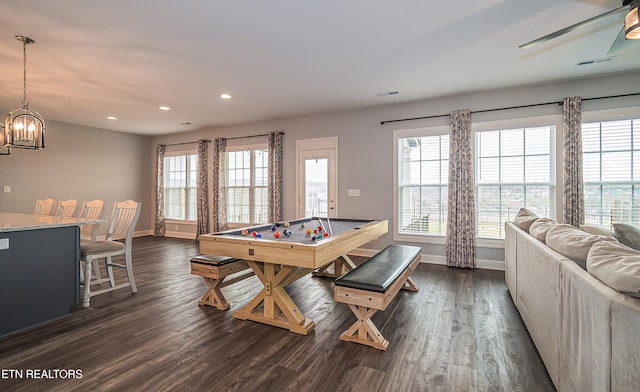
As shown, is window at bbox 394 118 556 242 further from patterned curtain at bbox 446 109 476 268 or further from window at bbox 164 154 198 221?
window at bbox 164 154 198 221

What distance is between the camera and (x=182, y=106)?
5.53 m

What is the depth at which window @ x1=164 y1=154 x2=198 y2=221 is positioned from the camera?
7.81m

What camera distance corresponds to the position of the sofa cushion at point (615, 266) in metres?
1.13

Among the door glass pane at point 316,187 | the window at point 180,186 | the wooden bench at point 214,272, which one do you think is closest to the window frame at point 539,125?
the door glass pane at point 316,187

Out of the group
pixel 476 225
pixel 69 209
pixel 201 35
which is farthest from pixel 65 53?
pixel 476 225

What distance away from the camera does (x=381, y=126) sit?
5500 millimetres

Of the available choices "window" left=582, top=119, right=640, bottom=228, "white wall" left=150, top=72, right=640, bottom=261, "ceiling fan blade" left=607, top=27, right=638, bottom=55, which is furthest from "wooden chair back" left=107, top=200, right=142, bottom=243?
"window" left=582, top=119, right=640, bottom=228

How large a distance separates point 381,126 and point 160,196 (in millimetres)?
6090

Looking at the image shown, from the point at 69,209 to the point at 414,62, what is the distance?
16.8 feet

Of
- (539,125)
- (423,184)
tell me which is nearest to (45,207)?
(423,184)

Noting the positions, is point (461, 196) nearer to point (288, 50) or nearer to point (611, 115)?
point (611, 115)

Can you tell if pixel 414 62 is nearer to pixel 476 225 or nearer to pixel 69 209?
pixel 476 225

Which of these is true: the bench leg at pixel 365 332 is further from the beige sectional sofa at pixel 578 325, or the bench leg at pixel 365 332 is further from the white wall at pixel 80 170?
the white wall at pixel 80 170

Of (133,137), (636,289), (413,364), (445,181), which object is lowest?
(413,364)
